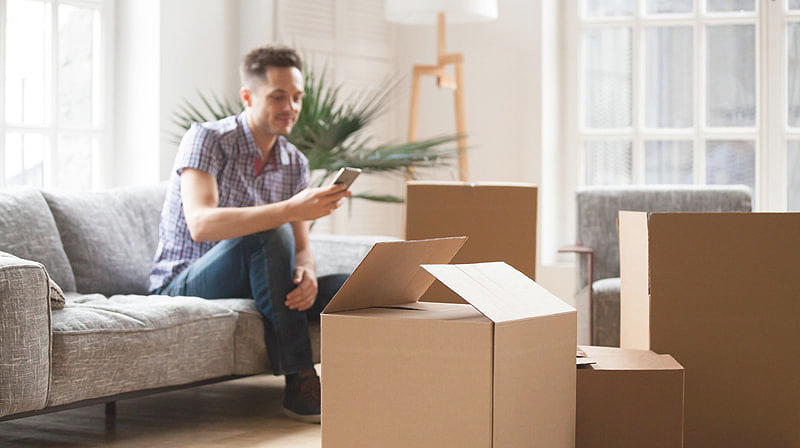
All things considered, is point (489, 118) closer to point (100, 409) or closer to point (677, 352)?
point (100, 409)

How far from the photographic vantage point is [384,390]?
57.8 inches

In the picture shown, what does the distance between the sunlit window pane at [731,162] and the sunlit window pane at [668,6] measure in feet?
2.19

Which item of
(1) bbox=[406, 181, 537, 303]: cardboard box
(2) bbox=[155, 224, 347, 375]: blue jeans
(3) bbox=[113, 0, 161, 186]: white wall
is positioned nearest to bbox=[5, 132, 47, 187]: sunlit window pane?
(3) bbox=[113, 0, 161, 186]: white wall

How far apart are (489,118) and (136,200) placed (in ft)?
7.40

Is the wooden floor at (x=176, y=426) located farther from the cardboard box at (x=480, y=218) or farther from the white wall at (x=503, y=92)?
the white wall at (x=503, y=92)

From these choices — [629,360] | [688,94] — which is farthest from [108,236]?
[688,94]

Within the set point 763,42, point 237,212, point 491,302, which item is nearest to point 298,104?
point 237,212

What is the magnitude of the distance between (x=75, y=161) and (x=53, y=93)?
0.29 metres

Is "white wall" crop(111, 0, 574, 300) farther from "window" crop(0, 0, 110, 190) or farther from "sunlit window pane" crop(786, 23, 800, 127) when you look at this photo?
"sunlit window pane" crop(786, 23, 800, 127)

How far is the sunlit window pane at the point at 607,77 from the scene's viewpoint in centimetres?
499

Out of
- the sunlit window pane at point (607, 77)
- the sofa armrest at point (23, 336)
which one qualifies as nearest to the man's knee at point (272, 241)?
the sofa armrest at point (23, 336)

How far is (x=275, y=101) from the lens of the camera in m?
2.91

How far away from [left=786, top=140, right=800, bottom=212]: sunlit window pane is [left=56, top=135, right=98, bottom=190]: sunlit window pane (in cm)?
321

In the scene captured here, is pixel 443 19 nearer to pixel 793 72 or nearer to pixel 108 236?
pixel 793 72
